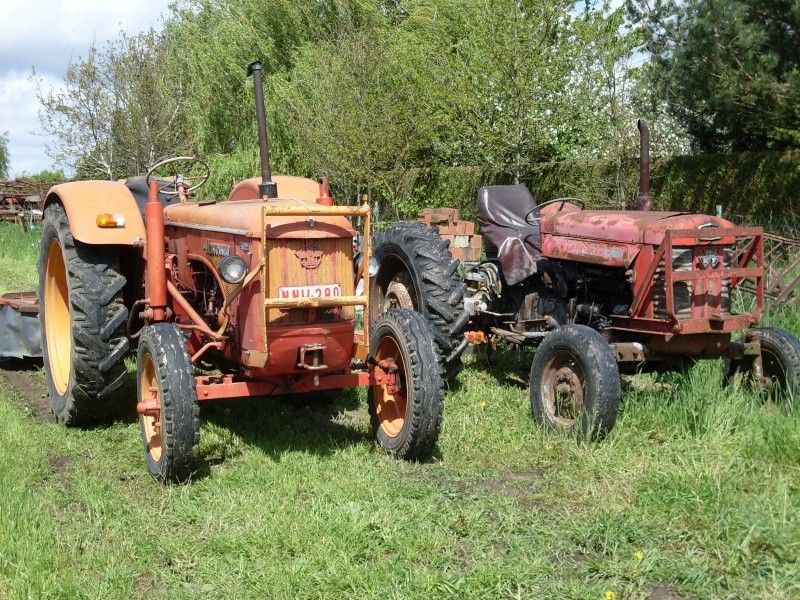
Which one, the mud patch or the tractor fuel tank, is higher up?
the tractor fuel tank

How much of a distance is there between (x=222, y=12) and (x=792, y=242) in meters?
14.0

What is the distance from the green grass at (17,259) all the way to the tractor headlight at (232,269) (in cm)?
785

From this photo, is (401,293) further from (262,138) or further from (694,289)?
(694,289)

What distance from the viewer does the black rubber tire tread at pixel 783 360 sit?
4898 mm

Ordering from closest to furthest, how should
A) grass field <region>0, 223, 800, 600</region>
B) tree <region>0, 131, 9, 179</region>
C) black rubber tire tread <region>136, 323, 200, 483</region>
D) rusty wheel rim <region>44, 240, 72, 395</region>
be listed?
grass field <region>0, 223, 800, 600</region>
black rubber tire tread <region>136, 323, 200, 483</region>
rusty wheel rim <region>44, 240, 72, 395</region>
tree <region>0, 131, 9, 179</region>

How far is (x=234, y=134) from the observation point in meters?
18.5

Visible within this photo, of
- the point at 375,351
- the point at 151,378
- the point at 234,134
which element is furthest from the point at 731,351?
the point at 234,134

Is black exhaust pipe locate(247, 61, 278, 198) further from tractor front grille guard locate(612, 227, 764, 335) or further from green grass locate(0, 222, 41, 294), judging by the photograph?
green grass locate(0, 222, 41, 294)

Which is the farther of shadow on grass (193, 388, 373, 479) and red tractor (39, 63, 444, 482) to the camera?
shadow on grass (193, 388, 373, 479)

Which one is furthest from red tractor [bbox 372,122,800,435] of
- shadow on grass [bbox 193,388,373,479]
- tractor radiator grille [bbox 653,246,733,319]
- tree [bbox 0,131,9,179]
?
tree [bbox 0,131,9,179]

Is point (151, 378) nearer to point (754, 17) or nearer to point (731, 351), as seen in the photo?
point (731, 351)

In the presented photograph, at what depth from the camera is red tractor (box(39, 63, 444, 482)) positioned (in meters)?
4.32

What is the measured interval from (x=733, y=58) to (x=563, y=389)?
21.8 ft

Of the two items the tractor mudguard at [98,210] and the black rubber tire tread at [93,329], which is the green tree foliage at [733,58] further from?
the black rubber tire tread at [93,329]
